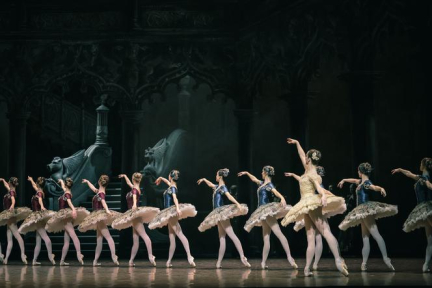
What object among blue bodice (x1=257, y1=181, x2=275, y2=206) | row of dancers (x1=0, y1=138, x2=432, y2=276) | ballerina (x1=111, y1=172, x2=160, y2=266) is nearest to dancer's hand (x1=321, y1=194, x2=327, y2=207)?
row of dancers (x1=0, y1=138, x2=432, y2=276)

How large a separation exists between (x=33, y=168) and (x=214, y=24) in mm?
9156

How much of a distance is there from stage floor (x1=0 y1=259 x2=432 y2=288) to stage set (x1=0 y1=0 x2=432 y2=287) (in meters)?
0.11

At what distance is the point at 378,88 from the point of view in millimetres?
20094

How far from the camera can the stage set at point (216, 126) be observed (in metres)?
15.7

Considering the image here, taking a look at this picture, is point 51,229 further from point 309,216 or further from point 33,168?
point 33,168

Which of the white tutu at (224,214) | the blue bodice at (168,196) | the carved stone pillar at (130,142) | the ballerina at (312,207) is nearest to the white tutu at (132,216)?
the blue bodice at (168,196)

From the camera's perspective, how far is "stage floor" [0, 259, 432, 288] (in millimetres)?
10766

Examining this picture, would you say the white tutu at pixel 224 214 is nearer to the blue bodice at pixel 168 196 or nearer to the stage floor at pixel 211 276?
the stage floor at pixel 211 276

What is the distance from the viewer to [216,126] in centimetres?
2409

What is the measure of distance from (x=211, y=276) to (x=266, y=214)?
6.99 ft

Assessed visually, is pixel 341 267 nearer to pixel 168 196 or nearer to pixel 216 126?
pixel 168 196

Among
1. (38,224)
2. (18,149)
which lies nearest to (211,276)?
(38,224)

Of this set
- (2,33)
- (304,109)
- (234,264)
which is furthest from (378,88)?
(2,33)

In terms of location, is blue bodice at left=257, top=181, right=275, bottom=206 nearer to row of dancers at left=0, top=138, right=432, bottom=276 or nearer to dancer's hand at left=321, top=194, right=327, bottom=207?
row of dancers at left=0, top=138, right=432, bottom=276
